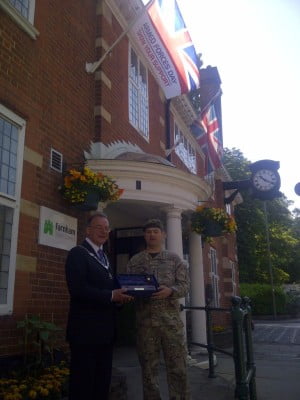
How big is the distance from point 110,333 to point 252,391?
225 centimetres

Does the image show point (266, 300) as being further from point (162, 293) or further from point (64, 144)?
point (162, 293)

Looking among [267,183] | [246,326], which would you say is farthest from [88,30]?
[267,183]

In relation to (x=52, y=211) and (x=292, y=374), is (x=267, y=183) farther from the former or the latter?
(x=52, y=211)

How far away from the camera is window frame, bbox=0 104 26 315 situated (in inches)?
201

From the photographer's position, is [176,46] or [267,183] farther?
[267,183]

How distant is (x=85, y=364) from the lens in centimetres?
315

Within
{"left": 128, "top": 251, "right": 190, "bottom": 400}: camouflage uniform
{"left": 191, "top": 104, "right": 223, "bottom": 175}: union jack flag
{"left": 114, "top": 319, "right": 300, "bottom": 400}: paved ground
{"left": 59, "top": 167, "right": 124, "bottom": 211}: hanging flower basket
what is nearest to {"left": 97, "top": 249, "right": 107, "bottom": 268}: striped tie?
{"left": 128, "top": 251, "right": 190, "bottom": 400}: camouflage uniform

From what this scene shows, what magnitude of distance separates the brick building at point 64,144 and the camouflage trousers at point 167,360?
2.06m

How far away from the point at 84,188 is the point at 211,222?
3149 mm

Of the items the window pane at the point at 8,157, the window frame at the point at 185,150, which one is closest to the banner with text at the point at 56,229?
the window pane at the point at 8,157

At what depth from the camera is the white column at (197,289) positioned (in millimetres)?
9195

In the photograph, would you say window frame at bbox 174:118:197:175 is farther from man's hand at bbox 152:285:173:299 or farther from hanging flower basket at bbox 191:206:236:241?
man's hand at bbox 152:285:173:299

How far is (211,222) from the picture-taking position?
8.38 meters

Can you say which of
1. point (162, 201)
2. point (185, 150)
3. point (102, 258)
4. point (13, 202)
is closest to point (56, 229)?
point (13, 202)
